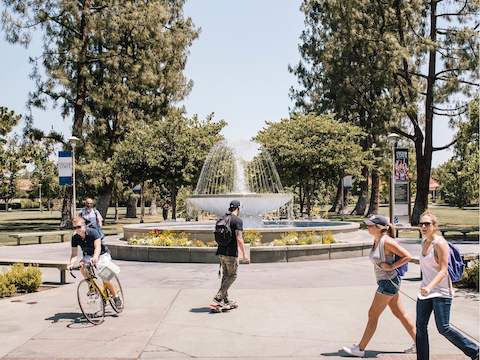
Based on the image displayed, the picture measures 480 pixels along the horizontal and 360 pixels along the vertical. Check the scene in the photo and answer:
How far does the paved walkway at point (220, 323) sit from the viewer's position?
674cm

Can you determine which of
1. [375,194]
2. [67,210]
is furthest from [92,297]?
[375,194]

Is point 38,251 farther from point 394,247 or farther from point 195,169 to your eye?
point 394,247

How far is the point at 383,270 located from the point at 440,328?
3.01ft

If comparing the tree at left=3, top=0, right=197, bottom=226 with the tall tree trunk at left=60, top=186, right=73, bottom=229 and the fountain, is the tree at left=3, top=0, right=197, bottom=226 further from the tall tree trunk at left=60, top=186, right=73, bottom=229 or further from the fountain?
the fountain

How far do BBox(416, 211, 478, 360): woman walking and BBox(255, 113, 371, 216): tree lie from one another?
1158 inches

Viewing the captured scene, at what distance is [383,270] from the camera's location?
636cm

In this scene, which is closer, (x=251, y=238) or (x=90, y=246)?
(x=90, y=246)

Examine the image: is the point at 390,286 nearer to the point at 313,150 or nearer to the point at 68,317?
the point at 68,317

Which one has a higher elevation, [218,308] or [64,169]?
[64,169]

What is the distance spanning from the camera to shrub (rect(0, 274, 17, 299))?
1073cm

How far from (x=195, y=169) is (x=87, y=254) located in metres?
24.6

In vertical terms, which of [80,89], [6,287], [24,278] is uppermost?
[80,89]

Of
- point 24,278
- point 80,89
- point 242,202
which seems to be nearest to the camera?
point 24,278

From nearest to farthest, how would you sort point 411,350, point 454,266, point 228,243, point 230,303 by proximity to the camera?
1. point 454,266
2. point 411,350
3. point 228,243
4. point 230,303
